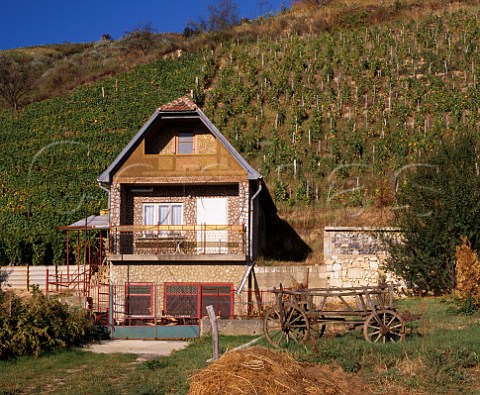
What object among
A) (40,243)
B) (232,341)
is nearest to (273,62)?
(40,243)

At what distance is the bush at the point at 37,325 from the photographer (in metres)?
19.2

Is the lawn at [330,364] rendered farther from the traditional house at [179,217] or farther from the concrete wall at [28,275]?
the concrete wall at [28,275]

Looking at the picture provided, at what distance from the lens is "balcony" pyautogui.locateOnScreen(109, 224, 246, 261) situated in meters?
28.3

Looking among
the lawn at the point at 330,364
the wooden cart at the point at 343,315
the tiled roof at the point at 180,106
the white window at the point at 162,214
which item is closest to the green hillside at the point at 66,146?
the white window at the point at 162,214

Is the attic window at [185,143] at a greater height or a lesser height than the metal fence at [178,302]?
greater

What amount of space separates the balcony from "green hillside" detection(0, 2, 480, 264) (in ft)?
30.8

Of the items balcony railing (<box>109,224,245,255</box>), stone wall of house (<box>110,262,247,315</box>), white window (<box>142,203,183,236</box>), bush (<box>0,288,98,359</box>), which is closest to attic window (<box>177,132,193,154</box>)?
white window (<box>142,203,183,236</box>)

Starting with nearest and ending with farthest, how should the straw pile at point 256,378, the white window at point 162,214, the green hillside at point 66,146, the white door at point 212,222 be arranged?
the straw pile at point 256,378
the white door at point 212,222
the white window at point 162,214
the green hillside at point 66,146

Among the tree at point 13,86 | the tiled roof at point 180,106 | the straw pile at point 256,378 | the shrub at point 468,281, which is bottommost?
the straw pile at point 256,378

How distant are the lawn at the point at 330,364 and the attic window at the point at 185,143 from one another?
1133 cm

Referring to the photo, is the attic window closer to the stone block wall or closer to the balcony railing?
the balcony railing

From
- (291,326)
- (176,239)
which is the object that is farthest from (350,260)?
(291,326)

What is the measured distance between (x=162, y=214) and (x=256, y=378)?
18.8 m

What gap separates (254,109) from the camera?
5206cm
